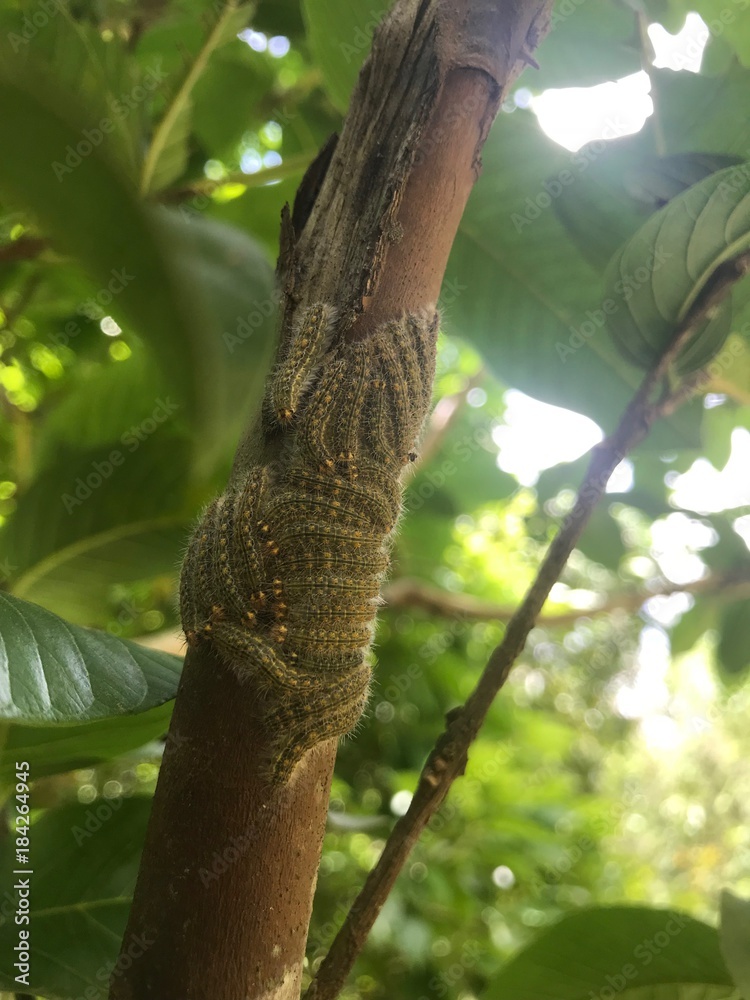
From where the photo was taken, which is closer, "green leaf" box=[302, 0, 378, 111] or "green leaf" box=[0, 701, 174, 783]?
"green leaf" box=[0, 701, 174, 783]

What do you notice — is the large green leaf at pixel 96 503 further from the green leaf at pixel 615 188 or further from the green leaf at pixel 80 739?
the green leaf at pixel 615 188

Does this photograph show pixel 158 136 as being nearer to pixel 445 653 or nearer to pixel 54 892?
pixel 54 892

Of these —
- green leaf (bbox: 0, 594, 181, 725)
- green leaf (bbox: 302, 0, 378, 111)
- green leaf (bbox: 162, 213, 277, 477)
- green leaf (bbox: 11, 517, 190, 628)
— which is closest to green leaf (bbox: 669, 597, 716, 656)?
green leaf (bbox: 11, 517, 190, 628)

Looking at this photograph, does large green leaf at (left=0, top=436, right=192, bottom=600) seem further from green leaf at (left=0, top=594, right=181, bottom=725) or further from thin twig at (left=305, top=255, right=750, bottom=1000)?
thin twig at (left=305, top=255, right=750, bottom=1000)

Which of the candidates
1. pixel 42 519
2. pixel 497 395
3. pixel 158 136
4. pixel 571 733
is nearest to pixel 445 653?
pixel 571 733

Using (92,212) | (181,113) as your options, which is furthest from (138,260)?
(181,113)

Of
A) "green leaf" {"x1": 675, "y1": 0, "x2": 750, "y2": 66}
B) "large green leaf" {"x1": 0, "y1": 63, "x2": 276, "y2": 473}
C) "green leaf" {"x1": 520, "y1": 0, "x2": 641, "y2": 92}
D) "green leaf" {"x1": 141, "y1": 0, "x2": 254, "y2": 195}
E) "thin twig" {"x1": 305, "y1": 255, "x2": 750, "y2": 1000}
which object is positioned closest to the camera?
"large green leaf" {"x1": 0, "y1": 63, "x2": 276, "y2": 473}

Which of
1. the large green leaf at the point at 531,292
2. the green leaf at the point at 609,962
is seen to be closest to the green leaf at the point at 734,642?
the large green leaf at the point at 531,292
